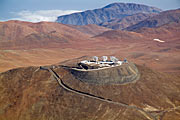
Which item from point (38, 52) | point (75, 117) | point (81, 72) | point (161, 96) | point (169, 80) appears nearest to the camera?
point (75, 117)

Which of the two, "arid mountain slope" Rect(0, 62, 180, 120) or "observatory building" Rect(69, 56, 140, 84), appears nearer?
"arid mountain slope" Rect(0, 62, 180, 120)

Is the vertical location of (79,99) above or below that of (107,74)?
below

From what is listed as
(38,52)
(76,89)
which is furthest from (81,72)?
(38,52)

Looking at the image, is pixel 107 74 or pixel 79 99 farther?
pixel 107 74

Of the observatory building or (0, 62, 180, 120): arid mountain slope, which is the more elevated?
the observatory building

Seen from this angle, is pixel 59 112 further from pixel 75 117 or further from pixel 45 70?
pixel 45 70

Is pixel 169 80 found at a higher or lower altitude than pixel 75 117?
higher

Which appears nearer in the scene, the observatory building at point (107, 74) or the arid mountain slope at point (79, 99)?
the arid mountain slope at point (79, 99)

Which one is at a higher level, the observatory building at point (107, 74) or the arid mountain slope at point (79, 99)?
the observatory building at point (107, 74)
